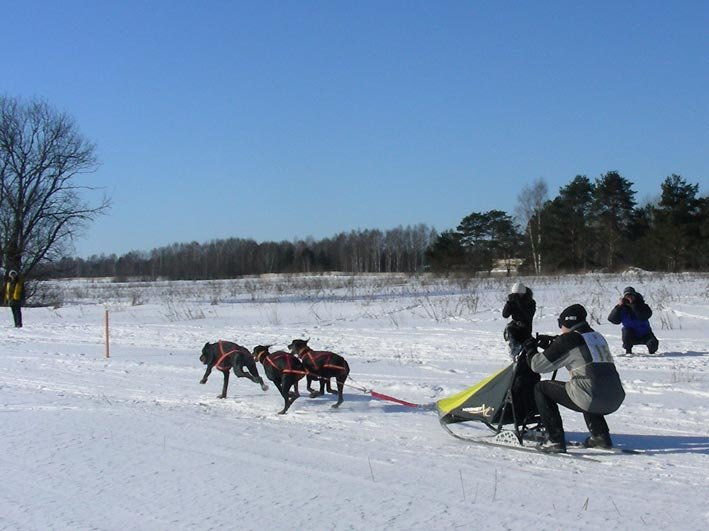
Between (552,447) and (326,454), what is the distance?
218 centimetres

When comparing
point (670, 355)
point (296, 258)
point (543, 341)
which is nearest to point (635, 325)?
point (670, 355)

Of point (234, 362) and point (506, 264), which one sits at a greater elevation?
point (506, 264)

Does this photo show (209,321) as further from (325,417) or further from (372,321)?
(325,417)

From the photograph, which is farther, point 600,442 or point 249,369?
point 249,369

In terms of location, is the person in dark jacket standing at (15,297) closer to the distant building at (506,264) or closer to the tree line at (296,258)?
the distant building at (506,264)

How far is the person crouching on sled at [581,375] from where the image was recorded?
621cm

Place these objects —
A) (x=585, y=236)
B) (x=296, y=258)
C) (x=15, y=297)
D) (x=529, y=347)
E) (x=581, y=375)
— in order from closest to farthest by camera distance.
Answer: (x=581, y=375) < (x=529, y=347) < (x=15, y=297) < (x=585, y=236) < (x=296, y=258)

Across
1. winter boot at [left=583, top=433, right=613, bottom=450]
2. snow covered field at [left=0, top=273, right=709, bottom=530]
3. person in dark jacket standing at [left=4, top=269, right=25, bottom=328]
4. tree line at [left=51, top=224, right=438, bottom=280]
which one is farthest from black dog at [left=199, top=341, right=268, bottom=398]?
tree line at [left=51, top=224, right=438, bottom=280]

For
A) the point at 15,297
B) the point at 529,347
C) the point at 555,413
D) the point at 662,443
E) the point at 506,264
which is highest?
the point at 506,264

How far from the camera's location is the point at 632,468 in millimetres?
5895

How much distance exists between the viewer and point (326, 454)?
6.54 meters

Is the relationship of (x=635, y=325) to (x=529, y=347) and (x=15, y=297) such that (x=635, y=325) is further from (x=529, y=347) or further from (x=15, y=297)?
(x=15, y=297)

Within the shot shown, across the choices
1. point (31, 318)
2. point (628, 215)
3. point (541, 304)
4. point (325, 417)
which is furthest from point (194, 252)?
point (325, 417)

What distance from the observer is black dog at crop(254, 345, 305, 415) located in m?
8.59
